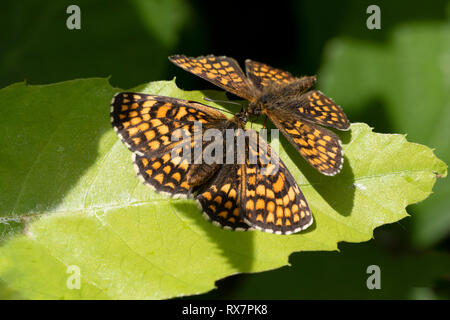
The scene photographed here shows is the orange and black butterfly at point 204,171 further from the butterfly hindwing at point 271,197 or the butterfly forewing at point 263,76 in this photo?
the butterfly forewing at point 263,76

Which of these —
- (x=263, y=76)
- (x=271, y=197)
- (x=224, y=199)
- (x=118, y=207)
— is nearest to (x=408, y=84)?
(x=263, y=76)

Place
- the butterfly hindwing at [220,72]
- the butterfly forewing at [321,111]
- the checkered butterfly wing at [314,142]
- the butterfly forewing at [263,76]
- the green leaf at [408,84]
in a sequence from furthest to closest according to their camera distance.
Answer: the green leaf at [408,84], the butterfly forewing at [263,76], the butterfly hindwing at [220,72], the butterfly forewing at [321,111], the checkered butterfly wing at [314,142]

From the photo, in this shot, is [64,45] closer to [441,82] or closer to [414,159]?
[414,159]

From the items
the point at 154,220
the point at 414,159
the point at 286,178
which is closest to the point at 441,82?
the point at 414,159

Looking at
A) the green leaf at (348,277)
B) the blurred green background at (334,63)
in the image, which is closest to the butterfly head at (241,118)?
the blurred green background at (334,63)

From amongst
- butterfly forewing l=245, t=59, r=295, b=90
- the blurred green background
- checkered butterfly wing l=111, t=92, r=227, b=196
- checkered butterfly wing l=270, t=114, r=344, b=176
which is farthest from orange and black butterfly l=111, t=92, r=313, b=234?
the blurred green background

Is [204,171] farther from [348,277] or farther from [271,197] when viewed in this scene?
[348,277]

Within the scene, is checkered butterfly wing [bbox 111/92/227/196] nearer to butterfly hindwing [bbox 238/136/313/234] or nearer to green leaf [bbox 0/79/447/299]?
green leaf [bbox 0/79/447/299]
